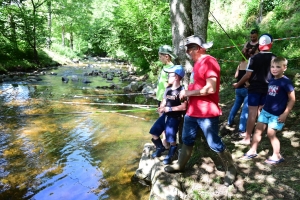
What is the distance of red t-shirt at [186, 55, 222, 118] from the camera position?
9.71 feet

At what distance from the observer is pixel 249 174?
340cm

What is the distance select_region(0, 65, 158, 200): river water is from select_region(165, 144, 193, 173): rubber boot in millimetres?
664

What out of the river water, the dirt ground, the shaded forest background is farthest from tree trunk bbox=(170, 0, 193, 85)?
the shaded forest background

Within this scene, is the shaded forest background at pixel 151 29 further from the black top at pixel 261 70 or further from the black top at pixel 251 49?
the black top at pixel 261 70

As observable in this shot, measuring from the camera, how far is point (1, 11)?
18.6 m

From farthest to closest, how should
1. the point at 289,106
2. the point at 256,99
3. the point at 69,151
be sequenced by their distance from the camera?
the point at 69,151
the point at 256,99
the point at 289,106

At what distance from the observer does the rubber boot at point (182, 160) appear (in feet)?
11.2

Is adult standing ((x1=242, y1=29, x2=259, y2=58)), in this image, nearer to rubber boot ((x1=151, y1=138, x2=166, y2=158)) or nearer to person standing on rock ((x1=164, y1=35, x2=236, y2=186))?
person standing on rock ((x1=164, y1=35, x2=236, y2=186))

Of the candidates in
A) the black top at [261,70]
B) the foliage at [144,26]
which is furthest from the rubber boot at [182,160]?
the foliage at [144,26]

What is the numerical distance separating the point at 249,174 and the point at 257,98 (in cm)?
127

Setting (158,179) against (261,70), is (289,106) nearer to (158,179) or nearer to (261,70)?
(261,70)

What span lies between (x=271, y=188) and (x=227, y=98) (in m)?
4.85

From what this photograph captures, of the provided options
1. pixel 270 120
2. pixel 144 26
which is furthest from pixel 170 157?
pixel 144 26

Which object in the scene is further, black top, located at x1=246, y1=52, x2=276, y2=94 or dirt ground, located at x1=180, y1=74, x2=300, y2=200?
black top, located at x1=246, y1=52, x2=276, y2=94
